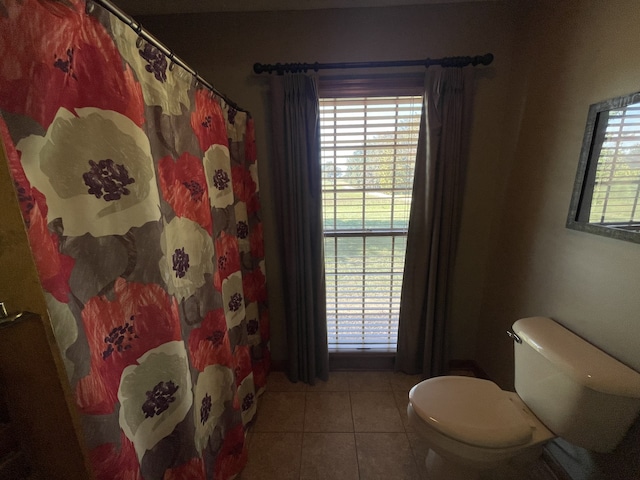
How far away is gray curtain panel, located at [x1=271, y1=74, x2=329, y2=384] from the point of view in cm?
149

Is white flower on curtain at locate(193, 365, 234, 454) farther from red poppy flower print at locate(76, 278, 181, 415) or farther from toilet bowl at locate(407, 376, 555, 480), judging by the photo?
toilet bowl at locate(407, 376, 555, 480)

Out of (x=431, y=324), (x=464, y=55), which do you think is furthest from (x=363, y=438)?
(x=464, y=55)

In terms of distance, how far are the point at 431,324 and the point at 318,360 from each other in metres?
0.80

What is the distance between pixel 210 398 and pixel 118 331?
564 millimetres

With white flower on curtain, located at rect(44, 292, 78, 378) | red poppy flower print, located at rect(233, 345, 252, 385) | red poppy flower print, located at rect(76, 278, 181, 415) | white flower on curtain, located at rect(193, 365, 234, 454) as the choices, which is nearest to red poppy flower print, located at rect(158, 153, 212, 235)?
red poppy flower print, located at rect(76, 278, 181, 415)

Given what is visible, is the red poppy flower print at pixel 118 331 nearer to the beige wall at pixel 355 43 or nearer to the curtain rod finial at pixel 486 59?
the beige wall at pixel 355 43

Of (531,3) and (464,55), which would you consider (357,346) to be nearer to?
(464,55)

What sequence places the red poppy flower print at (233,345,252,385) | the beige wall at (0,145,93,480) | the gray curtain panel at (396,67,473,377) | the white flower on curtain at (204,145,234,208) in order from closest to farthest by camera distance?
the beige wall at (0,145,93,480) → the white flower on curtain at (204,145,234,208) → the red poppy flower print at (233,345,252,385) → the gray curtain panel at (396,67,473,377)

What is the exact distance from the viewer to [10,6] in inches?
18.1

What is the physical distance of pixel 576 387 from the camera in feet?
2.97

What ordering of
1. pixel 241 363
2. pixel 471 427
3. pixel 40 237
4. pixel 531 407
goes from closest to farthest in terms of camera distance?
1. pixel 40 237
2. pixel 471 427
3. pixel 531 407
4. pixel 241 363

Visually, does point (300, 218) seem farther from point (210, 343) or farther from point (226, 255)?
point (210, 343)

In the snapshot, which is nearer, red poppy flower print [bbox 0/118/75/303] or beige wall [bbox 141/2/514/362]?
red poppy flower print [bbox 0/118/75/303]

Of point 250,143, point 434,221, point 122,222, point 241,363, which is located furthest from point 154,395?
point 434,221
